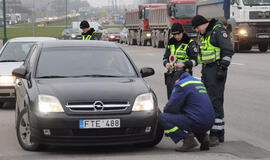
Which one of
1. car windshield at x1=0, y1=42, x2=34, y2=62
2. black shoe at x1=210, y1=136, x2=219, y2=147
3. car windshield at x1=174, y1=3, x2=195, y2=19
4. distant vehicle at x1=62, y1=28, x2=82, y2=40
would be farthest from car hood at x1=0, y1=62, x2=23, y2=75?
distant vehicle at x1=62, y1=28, x2=82, y2=40

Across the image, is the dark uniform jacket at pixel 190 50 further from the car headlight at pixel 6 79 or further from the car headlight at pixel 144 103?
the car headlight at pixel 6 79

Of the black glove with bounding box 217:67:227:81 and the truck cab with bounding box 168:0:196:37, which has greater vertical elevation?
the black glove with bounding box 217:67:227:81

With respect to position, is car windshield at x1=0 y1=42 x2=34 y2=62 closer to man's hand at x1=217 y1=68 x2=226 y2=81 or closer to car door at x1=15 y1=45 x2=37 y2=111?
car door at x1=15 y1=45 x2=37 y2=111

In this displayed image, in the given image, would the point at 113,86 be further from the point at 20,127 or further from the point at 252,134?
the point at 252,134

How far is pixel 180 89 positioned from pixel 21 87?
2404 mm

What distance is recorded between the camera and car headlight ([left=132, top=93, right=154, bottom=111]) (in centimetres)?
812

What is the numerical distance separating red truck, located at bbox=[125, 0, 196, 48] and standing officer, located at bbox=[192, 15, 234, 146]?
3466 centimetres

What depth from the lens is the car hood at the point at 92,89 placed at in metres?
8.05

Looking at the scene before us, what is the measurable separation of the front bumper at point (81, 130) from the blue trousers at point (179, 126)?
243mm

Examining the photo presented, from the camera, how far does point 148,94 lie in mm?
8328

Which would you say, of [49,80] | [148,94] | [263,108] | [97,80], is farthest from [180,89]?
[263,108]

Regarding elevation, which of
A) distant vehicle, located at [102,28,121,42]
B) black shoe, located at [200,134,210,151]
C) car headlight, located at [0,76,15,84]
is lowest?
distant vehicle, located at [102,28,121,42]

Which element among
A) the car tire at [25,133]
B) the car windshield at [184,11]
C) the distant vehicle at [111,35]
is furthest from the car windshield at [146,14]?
the car tire at [25,133]

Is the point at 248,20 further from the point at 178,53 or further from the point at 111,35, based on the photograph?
the point at 111,35
